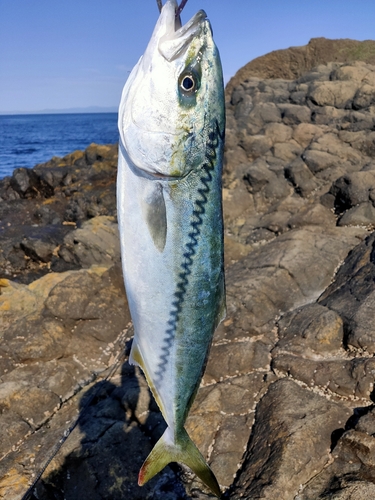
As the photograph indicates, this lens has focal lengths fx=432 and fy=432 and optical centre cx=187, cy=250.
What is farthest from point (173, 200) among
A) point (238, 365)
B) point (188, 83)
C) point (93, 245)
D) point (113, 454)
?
point (93, 245)

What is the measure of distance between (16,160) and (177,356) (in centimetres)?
3817

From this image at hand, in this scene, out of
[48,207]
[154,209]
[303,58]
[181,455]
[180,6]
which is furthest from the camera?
[303,58]

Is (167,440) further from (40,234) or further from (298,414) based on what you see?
(40,234)

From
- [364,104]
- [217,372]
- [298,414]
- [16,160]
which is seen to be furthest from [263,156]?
Result: [16,160]

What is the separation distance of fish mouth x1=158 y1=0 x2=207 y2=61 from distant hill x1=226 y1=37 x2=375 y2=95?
31342mm

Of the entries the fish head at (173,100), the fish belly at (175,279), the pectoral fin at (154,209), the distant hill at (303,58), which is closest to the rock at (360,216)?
the fish belly at (175,279)

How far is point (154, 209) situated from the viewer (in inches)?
92.7

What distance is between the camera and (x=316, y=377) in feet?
17.5

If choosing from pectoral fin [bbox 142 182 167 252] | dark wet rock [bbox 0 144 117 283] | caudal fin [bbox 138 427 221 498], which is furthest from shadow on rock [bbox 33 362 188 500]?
dark wet rock [bbox 0 144 117 283]

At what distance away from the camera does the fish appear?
226 cm

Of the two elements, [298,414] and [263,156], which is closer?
[298,414]

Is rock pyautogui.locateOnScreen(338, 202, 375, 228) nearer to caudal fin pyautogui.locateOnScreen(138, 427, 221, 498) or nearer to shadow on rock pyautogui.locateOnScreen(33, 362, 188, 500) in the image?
shadow on rock pyautogui.locateOnScreen(33, 362, 188, 500)

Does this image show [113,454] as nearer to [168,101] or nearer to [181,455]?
[181,455]

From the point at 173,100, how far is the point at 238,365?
439 centimetres
